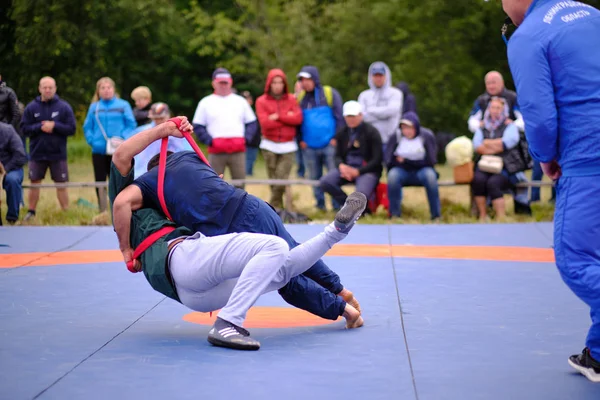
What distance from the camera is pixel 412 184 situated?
11.6m

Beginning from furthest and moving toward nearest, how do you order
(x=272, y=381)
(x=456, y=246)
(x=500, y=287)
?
(x=456, y=246)
(x=500, y=287)
(x=272, y=381)

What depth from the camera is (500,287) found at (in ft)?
23.6

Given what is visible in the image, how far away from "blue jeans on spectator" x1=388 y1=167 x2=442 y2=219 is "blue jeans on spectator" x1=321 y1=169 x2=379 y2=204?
0.22 m

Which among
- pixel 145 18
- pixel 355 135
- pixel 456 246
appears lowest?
pixel 456 246

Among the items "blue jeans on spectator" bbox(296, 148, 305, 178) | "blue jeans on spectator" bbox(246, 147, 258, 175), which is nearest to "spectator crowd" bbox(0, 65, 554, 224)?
"blue jeans on spectator" bbox(296, 148, 305, 178)

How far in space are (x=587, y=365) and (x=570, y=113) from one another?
46.8 inches

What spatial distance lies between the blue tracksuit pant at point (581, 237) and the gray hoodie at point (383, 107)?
8318mm

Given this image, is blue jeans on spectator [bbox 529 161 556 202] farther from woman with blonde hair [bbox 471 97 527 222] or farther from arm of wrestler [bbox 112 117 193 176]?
arm of wrestler [bbox 112 117 193 176]

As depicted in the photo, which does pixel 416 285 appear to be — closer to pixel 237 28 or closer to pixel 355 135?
pixel 355 135

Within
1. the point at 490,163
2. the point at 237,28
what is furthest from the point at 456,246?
the point at 237,28

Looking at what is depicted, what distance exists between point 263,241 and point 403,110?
9.25 meters

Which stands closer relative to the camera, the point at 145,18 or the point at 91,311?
the point at 91,311

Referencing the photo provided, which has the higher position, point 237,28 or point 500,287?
point 237,28

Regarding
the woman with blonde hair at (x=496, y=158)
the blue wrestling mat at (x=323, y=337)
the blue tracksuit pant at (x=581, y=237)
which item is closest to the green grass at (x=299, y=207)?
the woman with blonde hair at (x=496, y=158)
